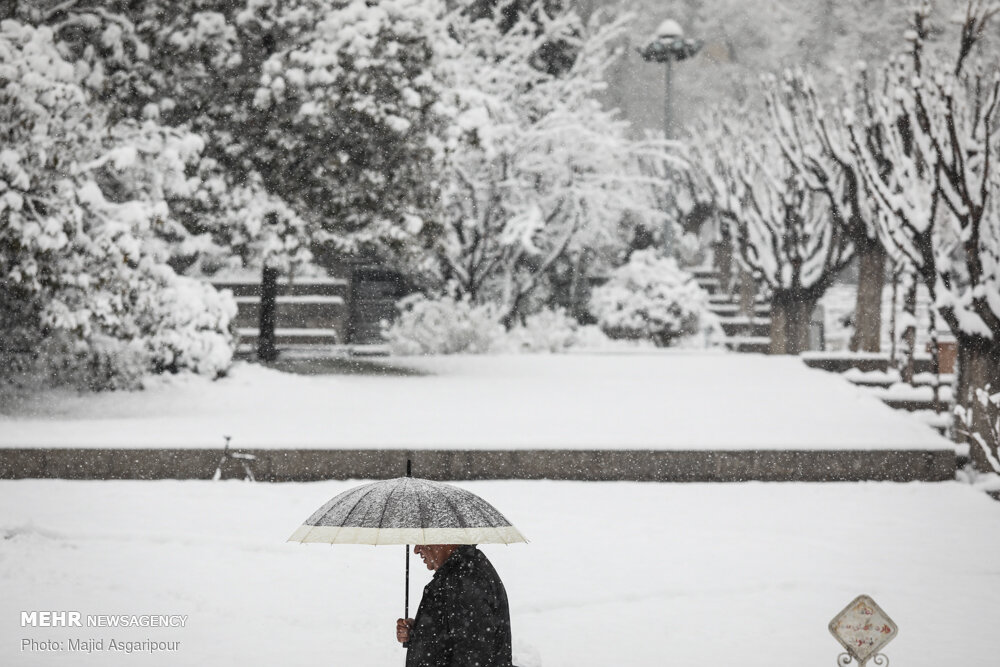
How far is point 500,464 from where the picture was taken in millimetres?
10453

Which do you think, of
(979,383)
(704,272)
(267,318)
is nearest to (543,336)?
(267,318)

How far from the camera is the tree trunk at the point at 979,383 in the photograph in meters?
11.0

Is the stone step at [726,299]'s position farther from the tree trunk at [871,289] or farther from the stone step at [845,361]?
the stone step at [845,361]

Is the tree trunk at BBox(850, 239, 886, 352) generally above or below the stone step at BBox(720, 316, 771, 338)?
above

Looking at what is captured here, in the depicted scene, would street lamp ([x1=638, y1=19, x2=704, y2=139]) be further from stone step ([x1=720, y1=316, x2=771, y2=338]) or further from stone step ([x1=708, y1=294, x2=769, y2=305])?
stone step ([x1=708, y1=294, x2=769, y2=305])

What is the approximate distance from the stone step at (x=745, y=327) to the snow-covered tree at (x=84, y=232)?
528 inches

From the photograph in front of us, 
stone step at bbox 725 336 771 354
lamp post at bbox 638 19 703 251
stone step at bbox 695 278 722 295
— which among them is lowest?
stone step at bbox 725 336 771 354

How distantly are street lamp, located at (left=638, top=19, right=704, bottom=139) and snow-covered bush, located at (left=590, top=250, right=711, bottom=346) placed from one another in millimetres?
2815

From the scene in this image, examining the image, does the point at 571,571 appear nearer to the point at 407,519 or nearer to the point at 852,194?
the point at 407,519

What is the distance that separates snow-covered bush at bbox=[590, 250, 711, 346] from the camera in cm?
2231

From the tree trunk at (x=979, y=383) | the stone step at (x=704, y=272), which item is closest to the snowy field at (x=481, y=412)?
the tree trunk at (x=979, y=383)

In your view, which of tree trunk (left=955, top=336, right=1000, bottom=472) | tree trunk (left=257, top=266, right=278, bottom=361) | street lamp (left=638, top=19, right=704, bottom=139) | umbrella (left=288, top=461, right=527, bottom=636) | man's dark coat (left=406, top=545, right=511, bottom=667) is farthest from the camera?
street lamp (left=638, top=19, right=704, bottom=139)

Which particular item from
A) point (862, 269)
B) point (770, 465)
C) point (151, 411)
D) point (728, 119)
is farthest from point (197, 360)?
point (728, 119)

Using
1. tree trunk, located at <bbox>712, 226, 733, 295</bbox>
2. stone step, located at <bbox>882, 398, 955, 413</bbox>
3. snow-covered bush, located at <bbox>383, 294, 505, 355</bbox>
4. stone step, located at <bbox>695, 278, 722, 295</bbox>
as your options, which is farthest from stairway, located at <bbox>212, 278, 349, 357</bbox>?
stone step, located at <bbox>695, 278, 722, 295</bbox>
